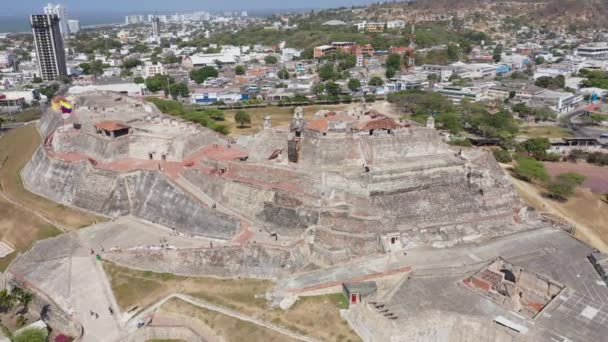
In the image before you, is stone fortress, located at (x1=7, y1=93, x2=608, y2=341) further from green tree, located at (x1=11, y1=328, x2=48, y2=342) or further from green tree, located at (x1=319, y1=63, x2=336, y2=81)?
green tree, located at (x1=319, y1=63, x2=336, y2=81)

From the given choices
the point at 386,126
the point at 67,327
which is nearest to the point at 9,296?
the point at 67,327

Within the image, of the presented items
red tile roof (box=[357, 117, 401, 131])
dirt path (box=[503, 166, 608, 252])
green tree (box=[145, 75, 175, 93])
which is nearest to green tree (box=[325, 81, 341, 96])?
green tree (box=[145, 75, 175, 93])

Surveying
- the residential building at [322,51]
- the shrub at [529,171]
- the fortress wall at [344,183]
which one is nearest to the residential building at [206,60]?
the residential building at [322,51]

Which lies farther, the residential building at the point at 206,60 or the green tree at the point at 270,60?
the residential building at the point at 206,60

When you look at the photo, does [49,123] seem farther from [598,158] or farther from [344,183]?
[598,158]

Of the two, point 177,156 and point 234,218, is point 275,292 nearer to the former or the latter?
point 234,218

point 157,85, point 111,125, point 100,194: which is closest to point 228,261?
point 100,194

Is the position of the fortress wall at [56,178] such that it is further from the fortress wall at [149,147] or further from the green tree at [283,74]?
the green tree at [283,74]
